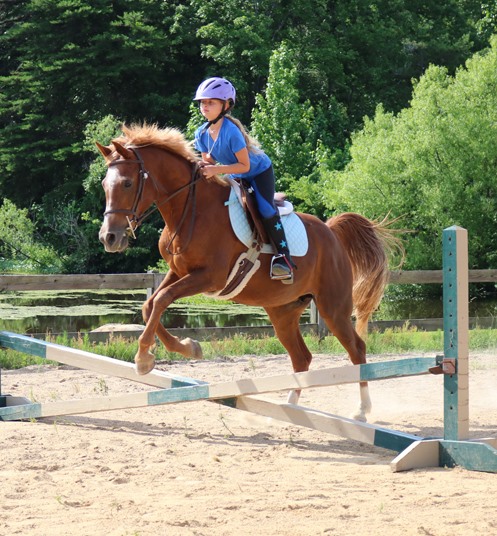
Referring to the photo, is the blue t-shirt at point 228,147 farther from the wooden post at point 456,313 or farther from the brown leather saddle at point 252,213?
the wooden post at point 456,313

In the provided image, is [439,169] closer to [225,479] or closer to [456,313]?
[456,313]

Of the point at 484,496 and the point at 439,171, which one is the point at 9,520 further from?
the point at 439,171

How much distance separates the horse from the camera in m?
5.91

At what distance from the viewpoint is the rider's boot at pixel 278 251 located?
256 inches

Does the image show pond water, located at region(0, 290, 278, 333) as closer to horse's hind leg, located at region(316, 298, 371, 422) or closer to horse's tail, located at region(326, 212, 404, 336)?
horse's tail, located at region(326, 212, 404, 336)

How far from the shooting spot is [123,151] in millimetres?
5980

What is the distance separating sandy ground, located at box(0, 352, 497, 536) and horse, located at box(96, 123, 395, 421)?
0.64 m

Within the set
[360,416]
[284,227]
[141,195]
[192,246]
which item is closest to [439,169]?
[360,416]

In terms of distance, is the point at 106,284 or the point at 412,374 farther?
the point at 106,284

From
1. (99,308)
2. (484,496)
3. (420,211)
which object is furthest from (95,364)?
(420,211)

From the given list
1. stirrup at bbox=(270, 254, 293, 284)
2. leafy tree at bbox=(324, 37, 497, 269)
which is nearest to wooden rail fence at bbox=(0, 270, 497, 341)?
stirrup at bbox=(270, 254, 293, 284)

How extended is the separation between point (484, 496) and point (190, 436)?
2.48 meters

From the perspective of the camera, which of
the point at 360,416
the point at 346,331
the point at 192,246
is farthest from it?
the point at 346,331

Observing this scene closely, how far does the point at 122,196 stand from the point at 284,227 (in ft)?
4.65
